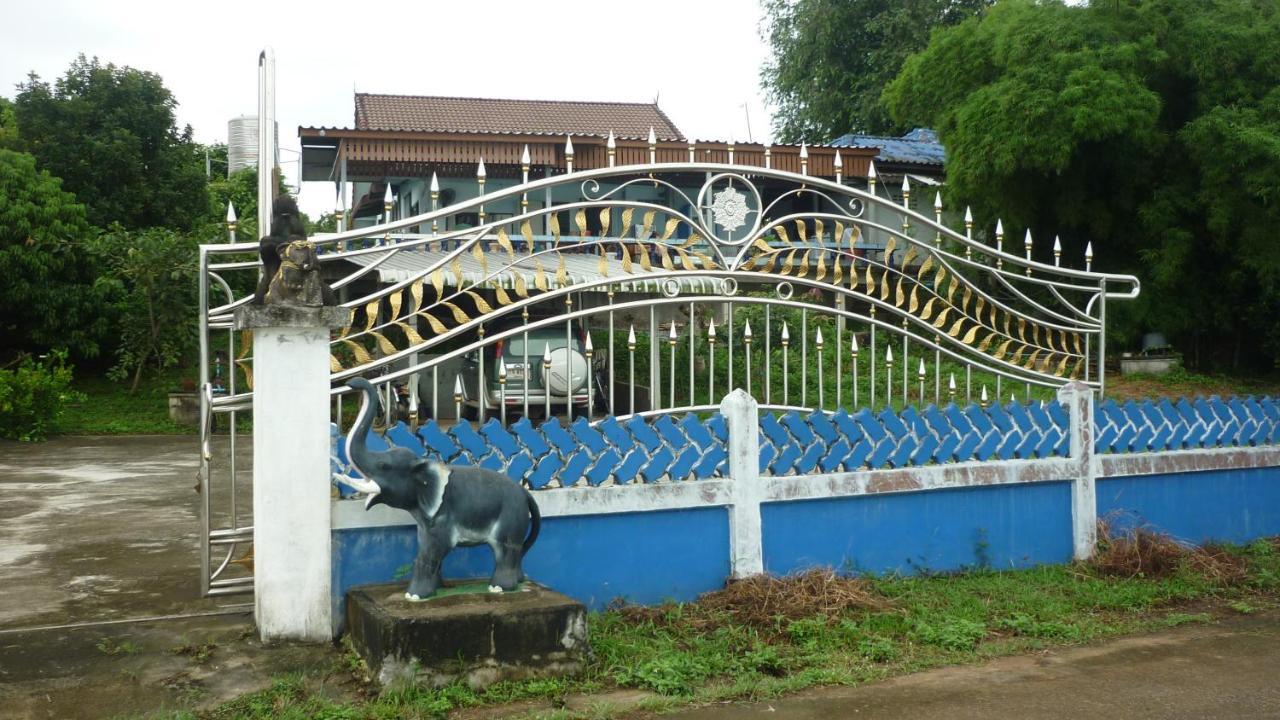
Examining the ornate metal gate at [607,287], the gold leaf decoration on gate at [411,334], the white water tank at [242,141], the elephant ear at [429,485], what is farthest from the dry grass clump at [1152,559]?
the white water tank at [242,141]

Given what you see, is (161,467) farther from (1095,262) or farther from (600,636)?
(1095,262)

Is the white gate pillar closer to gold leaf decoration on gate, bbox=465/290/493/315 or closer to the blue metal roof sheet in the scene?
gold leaf decoration on gate, bbox=465/290/493/315

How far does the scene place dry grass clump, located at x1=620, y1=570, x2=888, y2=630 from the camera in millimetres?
4812

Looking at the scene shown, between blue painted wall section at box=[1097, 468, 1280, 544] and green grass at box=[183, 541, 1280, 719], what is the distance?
441 millimetres

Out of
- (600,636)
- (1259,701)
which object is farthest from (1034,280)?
(600,636)

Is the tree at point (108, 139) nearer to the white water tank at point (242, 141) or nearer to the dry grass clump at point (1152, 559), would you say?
the white water tank at point (242, 141)

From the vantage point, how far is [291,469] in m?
4.36

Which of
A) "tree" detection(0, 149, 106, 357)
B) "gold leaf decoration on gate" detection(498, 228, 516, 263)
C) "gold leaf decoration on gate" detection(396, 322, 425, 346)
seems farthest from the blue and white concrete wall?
"tree" detection(0, 149, 106, 357)

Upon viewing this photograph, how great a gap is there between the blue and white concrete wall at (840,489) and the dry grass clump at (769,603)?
0.13 m

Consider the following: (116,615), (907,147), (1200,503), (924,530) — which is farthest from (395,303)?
(907,147)

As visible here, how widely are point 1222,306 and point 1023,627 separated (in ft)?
41.4

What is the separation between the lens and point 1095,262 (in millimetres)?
16453

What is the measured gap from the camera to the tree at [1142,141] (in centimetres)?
1382

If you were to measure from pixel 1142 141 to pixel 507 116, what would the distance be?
469 inches
